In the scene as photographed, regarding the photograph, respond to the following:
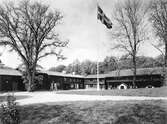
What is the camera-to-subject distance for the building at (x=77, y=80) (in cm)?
4138

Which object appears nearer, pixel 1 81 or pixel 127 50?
pixel 127 50

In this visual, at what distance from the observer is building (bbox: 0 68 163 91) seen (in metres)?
41.4

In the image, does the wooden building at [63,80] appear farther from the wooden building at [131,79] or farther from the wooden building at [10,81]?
the wooden building at [10,81]

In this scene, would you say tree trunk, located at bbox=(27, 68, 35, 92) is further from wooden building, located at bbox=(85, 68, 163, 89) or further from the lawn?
the lawn

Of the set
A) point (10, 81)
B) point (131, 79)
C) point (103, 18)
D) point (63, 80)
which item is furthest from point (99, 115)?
point (63, 80)

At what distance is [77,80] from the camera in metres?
67.1

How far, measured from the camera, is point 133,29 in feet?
113

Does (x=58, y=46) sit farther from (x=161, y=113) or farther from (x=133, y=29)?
(x=161, y=113)

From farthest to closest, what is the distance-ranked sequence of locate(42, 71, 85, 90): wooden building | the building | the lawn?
1. locate(42, 71, 85, 90): wooden building
2. the building
3. the lawn

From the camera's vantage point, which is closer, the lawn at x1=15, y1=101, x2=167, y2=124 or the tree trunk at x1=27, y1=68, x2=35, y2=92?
the lawn at x1=15, y1=101, x2=167, y2=124

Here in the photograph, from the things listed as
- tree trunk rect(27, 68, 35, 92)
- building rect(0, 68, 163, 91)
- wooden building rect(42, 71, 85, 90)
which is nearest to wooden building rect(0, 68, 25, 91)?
building rect(0, 68, 163, 91)

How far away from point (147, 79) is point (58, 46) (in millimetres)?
29302

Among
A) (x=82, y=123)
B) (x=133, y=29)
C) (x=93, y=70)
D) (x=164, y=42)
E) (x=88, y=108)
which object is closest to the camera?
(x=82, y=123)

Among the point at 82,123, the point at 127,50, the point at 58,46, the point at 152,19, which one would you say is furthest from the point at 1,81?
the point at 82,123
